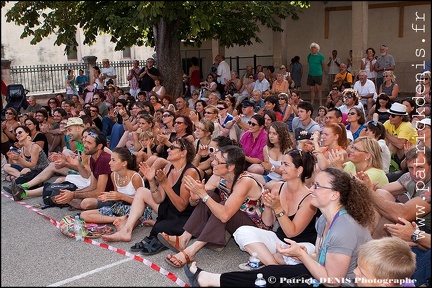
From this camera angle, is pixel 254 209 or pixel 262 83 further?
pixel 262 83

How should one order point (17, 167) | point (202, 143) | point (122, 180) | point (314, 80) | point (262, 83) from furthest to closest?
point (314, 80), point (262, 83), point (17, 167), point (202, 143), point (122, 180)

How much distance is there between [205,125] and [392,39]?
11.6m

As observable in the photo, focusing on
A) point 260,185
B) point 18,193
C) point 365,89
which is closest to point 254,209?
point 260,185

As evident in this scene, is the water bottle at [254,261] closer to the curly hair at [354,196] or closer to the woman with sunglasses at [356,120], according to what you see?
the curly hair at [354,196]

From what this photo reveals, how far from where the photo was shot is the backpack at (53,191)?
7.02 meters

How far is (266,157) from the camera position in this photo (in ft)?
22.9

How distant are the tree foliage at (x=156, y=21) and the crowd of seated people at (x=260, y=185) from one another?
2347 mm

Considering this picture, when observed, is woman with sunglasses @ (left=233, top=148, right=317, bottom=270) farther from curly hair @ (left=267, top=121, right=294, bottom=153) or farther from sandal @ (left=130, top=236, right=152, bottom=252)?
curly hair @ (left=267, top=121, right=294, bottom=153)

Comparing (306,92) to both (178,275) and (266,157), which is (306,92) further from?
(178,275)

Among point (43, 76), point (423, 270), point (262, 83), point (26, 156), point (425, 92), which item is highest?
point (43, 76)

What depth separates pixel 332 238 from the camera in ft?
11.9

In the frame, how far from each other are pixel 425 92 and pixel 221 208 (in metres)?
3.04

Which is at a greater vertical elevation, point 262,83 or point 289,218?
point 262,83

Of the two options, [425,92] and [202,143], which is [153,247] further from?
[425,92]
